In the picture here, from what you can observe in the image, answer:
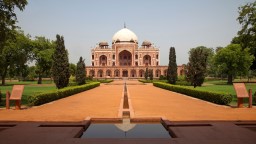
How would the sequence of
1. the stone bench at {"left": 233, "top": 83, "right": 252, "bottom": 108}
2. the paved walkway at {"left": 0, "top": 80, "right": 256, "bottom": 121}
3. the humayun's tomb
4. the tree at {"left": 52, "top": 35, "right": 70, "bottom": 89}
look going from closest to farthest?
1. the paved walkway at {"left": 0, "top": 80, "right": 256, "bottom": 121}
2. the stone bench at {"left": 233, "top": 83, "right": 252, "bottom": 108}
3. the tree at {"left": 52, "top": 35, "right": 70, "bottom": 89}
4. the humayun's tomb

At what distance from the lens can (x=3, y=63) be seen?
37.7m

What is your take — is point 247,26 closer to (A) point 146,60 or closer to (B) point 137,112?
(B) point 137,112

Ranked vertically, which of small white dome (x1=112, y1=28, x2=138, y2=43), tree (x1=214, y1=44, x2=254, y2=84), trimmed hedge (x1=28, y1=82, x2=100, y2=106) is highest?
small white dome (x1=112, y1=28, x2=138, y2=43)

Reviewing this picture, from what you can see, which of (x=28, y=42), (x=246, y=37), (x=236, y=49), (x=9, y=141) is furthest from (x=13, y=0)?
(x=236, y=49)

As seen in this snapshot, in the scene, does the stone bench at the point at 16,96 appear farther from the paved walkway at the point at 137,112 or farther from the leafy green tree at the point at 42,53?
the leafy green tree at the point at 42,53

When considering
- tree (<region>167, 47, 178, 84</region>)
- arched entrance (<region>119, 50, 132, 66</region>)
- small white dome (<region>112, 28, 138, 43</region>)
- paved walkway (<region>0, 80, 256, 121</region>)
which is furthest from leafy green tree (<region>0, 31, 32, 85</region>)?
arched entrance (<region>119, 50, 132, 66</region>)

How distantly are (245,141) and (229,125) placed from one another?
1882 mm

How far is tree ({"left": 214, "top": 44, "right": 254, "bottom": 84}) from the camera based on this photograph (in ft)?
131

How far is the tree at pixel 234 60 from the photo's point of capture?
39.9 meters

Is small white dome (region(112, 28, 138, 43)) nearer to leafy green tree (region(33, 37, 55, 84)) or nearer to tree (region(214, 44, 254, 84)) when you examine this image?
leafy green tree (region(33, 37, 55, 84))

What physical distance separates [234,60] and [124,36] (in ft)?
144

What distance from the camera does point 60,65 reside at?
2194 cm

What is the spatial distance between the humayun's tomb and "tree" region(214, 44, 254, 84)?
1229 inches

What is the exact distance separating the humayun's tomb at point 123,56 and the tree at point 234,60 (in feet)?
102
